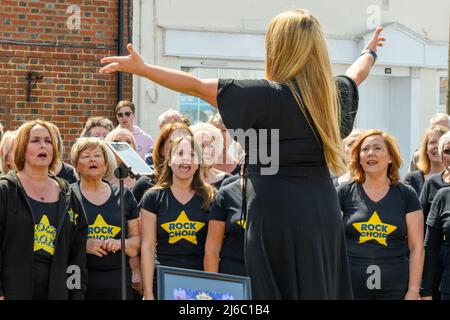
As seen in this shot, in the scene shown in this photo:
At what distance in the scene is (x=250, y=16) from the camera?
12.7 m

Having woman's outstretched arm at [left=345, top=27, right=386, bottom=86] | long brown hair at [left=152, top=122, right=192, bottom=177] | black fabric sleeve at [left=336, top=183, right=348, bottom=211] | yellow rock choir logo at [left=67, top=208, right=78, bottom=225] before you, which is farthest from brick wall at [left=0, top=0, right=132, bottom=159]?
woman's outstretched arm at [left=345, top=27, right=386, bottom=86]

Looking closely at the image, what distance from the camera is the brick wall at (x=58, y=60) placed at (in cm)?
1124

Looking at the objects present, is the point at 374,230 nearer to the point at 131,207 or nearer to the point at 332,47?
the point at 131,207

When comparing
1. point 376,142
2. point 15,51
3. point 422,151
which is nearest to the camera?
point 376,142

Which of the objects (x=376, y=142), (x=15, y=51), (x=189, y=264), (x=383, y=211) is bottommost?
(x=189, y=264)

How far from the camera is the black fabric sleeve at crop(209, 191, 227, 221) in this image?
5594 millimetres

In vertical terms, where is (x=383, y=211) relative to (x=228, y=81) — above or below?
below

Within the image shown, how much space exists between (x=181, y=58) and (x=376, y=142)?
21.7 feet

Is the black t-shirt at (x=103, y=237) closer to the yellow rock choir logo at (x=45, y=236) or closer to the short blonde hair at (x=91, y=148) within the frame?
the short blonde hair at (x=91, y=148)

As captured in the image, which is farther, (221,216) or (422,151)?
(422,151)

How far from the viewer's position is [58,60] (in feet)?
37.7

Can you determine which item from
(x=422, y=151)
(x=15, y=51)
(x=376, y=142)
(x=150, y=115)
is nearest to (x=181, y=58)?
(x=150, y=115)

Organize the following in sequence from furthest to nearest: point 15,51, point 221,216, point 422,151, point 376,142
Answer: point 15,51
point 422,151
point 376,142
point 221,216
